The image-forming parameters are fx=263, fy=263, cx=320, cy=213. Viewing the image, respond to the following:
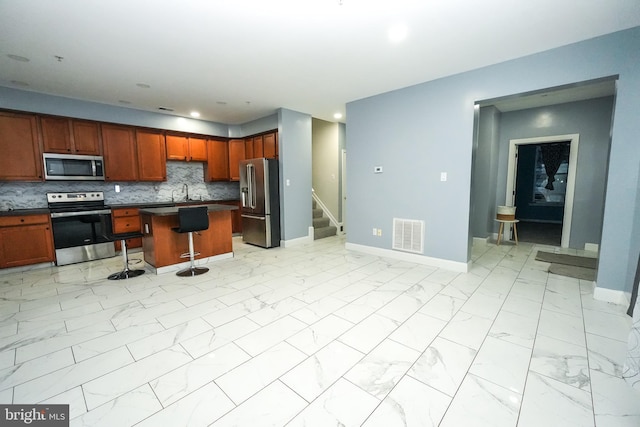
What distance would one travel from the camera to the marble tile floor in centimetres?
151

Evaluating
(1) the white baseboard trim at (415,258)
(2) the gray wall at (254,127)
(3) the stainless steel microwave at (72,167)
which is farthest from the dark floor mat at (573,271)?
(3) the stainless steel microwave at (72,167)

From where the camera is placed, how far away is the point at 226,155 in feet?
21.3

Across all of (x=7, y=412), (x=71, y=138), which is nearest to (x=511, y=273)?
(x=7, y=412)

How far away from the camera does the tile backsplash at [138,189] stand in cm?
431

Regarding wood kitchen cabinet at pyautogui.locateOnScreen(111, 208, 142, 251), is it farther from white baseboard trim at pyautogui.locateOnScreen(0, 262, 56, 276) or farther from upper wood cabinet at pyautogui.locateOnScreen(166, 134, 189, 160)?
upper wood cabinet at pyautogui.locateOnScreen(166, 134, 189, 160)

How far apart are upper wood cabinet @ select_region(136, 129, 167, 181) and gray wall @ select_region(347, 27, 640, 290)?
12.8ft

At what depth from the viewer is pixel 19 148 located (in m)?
4.10

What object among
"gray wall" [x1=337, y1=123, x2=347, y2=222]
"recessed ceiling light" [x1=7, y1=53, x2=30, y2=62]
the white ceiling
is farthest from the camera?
"gray wall" [x1=337, y1=123, x2=347, y2=222]

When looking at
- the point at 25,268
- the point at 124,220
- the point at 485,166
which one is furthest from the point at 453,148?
the point at 25,268

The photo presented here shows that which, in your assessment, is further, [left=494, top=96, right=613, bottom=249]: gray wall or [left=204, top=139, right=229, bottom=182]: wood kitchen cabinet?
[left=204, top=139, right=229, bottom=182]: wood kitchen cabinet

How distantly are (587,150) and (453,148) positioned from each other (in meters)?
3.17

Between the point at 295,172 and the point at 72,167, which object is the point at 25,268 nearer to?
the point at 72,167

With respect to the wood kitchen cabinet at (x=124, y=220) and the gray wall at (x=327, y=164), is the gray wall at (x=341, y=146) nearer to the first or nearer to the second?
the gray wall at (x=327, y=164)

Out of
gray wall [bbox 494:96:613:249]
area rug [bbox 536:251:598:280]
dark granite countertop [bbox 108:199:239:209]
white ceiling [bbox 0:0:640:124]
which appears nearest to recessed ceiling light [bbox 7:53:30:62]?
white ceiling [bbox 0:0:640:124]
